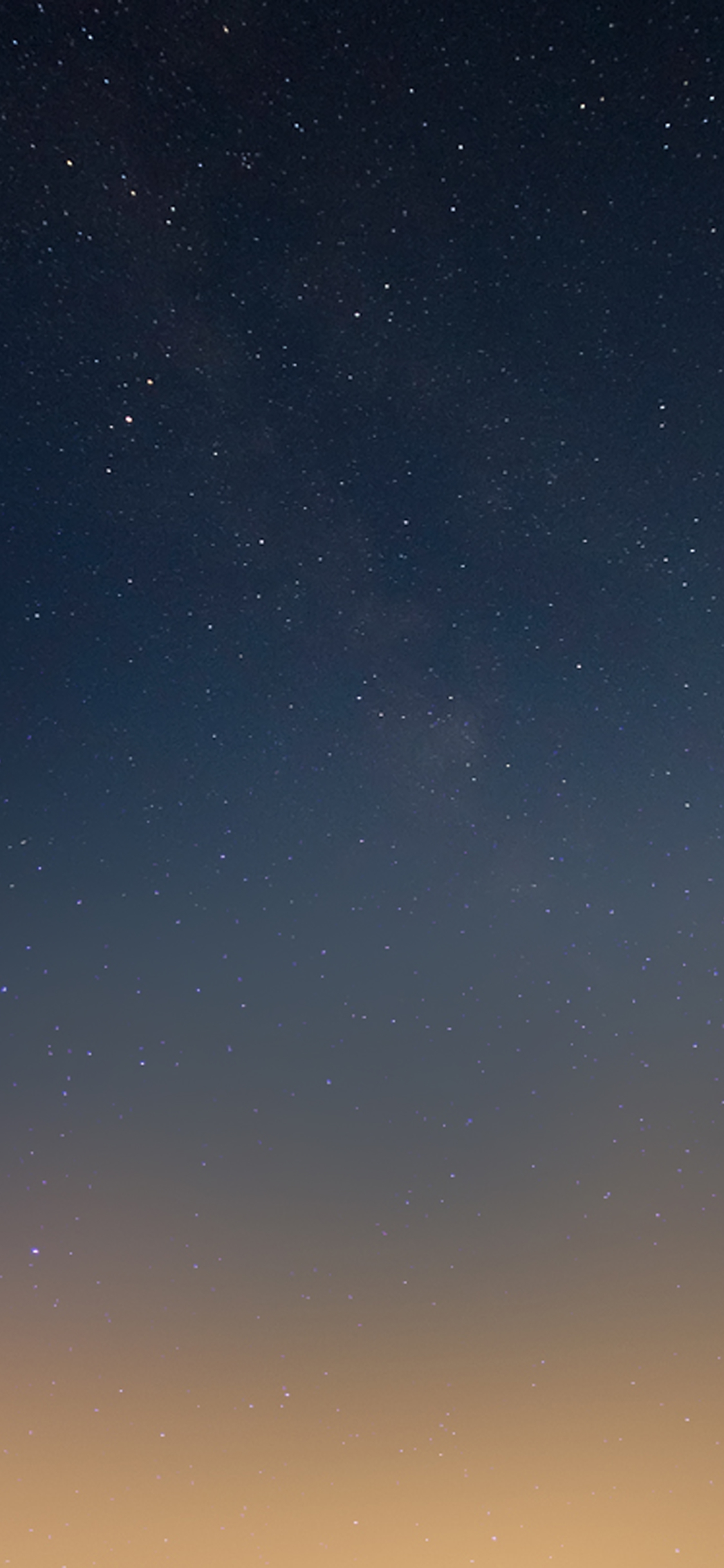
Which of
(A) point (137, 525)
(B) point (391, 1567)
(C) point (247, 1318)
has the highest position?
(A) point (137, 525)

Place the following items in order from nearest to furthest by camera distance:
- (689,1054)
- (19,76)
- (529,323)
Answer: (19,76)
(529,323)
(689,1054)

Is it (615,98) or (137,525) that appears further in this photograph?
(137,525)

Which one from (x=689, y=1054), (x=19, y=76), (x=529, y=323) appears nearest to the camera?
(x=19, y=76)

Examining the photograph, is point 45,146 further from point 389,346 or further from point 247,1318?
point 247,1318

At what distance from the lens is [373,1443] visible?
1.23 m

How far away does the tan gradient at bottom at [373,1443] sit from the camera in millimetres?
1201

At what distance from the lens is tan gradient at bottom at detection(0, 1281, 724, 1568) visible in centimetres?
120

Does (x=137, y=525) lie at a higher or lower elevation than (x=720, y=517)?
higher

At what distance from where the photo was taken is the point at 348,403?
1177 millimetres

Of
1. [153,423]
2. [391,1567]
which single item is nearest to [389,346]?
[153,423]

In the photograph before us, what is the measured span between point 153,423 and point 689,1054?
3.91 feet

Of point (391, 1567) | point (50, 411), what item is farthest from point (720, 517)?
point (391, 1567)

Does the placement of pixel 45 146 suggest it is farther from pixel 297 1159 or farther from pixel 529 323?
pixel 297 1159

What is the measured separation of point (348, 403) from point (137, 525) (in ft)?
1.13
